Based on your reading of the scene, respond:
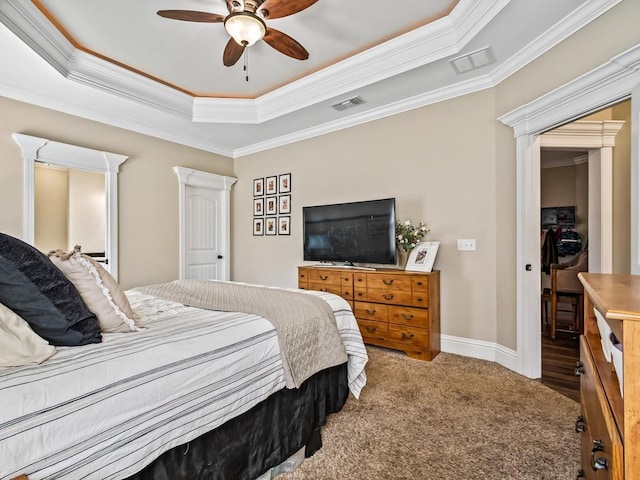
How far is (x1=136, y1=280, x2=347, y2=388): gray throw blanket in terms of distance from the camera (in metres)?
1.57

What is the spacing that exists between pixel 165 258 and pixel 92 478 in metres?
3.72

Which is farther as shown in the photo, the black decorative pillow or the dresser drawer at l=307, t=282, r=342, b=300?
the dresser drawer at l=307, t=282, r=342, b=300

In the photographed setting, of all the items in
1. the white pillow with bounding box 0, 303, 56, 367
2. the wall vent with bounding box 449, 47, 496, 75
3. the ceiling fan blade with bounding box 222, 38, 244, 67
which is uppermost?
the wall vent with bounding box 449, 47, 496, 75

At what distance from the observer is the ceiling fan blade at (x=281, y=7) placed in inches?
78.3

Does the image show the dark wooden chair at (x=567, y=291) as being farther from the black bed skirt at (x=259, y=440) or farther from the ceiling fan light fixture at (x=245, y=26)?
the ceiling fan light fixture at (x=245, y=26)

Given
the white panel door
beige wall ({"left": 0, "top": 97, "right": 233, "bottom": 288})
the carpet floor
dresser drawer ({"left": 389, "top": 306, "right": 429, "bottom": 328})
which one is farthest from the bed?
the white panel door

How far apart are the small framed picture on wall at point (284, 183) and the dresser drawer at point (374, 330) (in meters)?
2.19

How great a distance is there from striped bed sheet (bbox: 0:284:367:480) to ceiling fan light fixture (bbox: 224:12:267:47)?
182cm

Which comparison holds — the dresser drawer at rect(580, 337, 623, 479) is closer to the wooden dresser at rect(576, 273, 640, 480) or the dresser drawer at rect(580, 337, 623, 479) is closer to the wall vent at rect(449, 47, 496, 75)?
the wooden dresser at rect(576, 273, 640, 480)

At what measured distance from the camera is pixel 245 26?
81.2 inches

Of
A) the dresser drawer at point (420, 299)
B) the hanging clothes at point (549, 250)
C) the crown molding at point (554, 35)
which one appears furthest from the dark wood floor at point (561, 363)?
the crown molding at point (554, 35)

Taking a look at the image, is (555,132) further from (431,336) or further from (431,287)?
(431,336)

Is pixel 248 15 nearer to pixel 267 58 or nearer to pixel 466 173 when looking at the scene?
pixel 267 58

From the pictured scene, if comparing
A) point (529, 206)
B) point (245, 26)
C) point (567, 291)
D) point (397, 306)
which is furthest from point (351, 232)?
point (567, 291)
